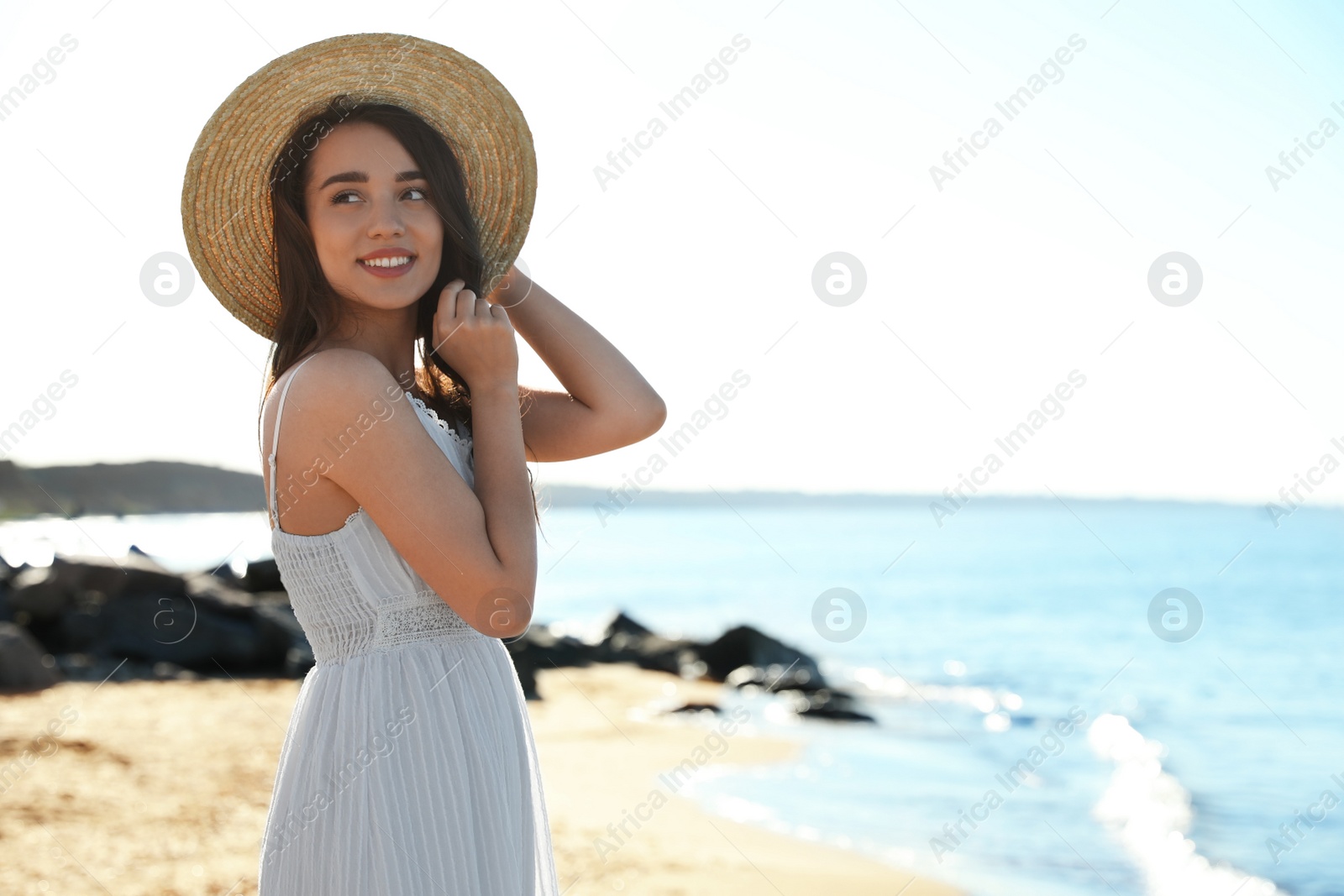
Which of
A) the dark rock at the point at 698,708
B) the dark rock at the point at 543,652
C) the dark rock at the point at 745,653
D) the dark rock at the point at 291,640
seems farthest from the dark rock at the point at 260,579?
the dark rock at the point at 745,653

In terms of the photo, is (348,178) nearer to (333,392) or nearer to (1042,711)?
(333,392)

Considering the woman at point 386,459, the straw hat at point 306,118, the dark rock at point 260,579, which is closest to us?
the woman at point 386,459

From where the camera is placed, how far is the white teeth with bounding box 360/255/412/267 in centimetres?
208

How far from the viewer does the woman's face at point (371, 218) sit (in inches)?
81.4

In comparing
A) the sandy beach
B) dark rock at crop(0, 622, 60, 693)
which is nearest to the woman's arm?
the sandy beach

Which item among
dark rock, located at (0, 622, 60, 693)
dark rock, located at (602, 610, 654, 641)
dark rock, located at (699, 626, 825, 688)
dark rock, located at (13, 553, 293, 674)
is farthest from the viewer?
dark rock, located at (602, 610, 654, 641)

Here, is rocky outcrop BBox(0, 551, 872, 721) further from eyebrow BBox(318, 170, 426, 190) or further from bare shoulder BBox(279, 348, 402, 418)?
bare shoulder BBox(279, 348, 402, 418)

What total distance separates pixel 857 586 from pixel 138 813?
36.0 meters

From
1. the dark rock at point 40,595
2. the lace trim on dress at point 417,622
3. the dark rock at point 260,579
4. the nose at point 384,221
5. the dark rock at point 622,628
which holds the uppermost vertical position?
A: the nose at point 384,221

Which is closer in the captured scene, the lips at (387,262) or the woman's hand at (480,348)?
the woman's hand at (480,348)

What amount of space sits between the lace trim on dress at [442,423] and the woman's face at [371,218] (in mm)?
187

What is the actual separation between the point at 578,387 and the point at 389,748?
0.88 m

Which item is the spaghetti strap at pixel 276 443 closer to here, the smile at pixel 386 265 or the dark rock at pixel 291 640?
the smile at pixel 386 265

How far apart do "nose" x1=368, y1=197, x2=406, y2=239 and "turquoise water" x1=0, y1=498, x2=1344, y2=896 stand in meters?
1.30
